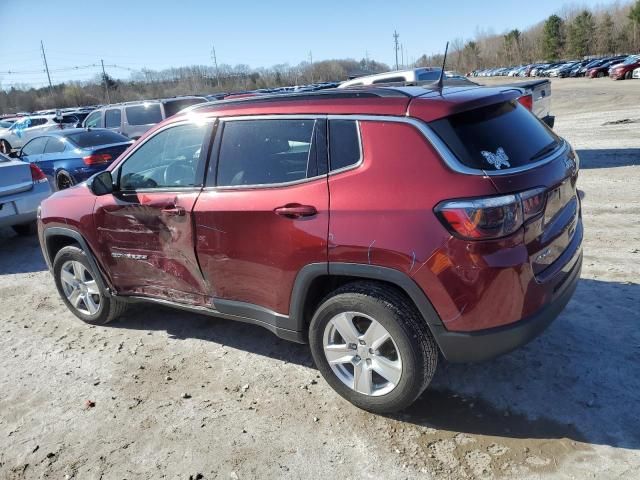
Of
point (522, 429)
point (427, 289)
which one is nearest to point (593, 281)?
point (522, 429)

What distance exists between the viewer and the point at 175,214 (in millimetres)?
3625

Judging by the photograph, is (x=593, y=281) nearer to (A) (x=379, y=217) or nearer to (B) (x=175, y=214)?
(A) (x=379, y=217)

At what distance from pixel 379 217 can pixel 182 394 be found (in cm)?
188

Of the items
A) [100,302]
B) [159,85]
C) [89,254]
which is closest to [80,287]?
[100,302]

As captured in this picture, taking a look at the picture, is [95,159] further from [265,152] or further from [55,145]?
[265,152]

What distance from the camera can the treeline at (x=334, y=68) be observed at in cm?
7756

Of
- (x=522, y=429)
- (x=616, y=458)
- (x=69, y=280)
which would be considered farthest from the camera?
(x=69, y=280)

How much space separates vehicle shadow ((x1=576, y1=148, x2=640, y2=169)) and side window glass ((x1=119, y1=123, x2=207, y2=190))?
25.2ft

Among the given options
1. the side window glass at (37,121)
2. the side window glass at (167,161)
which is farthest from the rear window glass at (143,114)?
the side window glass at (37,121)

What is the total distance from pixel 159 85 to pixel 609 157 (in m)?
99.9

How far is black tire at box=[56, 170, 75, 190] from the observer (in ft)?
32.4

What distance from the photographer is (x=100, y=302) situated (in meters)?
4.57

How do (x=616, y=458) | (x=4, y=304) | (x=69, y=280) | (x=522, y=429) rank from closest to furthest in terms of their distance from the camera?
(x=616, y=458)
(x=522, y=429)
(x=69, y=280)
(x=4, y=304)

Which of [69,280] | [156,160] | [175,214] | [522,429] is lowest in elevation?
[522,429]
